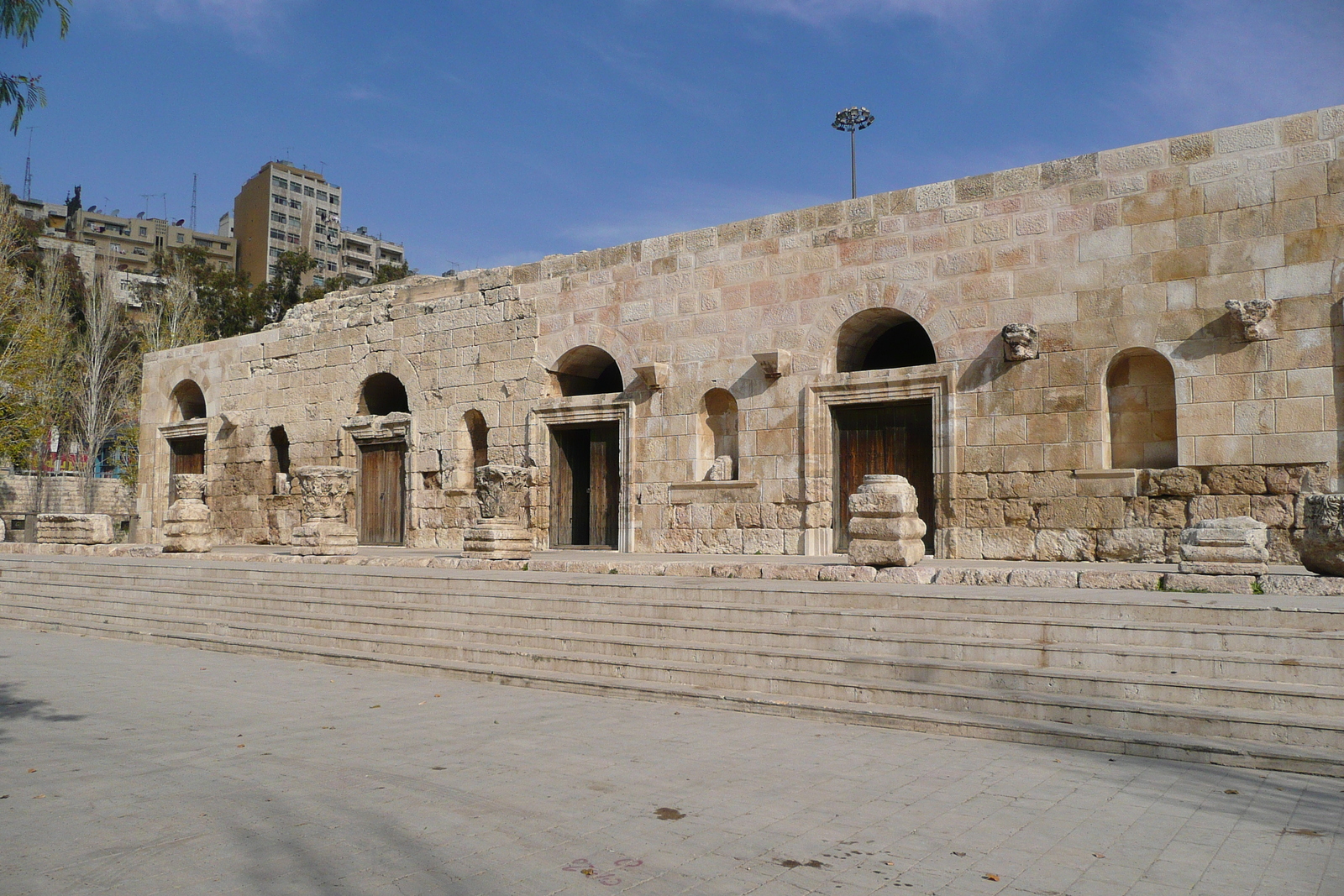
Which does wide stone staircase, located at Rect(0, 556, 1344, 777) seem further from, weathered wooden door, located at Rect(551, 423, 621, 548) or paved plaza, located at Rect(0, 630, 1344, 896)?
weathered wooden door, located at Rect(551, 423, 621, 548)

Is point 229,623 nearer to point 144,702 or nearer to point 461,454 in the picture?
point 144,702

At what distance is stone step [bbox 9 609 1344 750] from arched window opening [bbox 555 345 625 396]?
6440 millimetres

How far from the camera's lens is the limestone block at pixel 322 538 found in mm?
13234

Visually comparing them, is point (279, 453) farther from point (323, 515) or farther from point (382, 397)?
point (323, 515)

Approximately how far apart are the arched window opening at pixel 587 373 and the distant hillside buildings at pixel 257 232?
158ft

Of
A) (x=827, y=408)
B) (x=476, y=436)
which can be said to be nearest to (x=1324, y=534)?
(x=827, y=408)

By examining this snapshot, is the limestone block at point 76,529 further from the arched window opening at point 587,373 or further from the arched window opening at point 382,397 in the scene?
the arched window opening at point 587,373

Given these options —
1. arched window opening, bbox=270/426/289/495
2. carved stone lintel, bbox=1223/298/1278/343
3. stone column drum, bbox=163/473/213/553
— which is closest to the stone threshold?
stone column drum, bbox=163/473/213/553

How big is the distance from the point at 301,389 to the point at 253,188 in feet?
182

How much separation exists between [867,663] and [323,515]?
9562 mm

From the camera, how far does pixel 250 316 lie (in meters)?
41.1

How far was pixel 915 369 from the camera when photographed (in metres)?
11.8

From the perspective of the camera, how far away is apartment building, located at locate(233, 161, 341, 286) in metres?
64.2

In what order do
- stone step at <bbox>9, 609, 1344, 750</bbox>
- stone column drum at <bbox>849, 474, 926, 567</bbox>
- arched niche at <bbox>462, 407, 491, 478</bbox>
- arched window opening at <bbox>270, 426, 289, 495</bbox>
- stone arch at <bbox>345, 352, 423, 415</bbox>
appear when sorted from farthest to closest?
arched window opening at <bbox>270, 426, 289, 495</bbox> → stone arch at <bbox>345, 352, 423, 415</bbox> → arched niche at <bbox>462, 407, 491, 478</bbox> → stone column drum at <bbox>849, 474, 926, 567</bbox> → stone step at <bbox>9, 609, 1344, 750</bbox>
